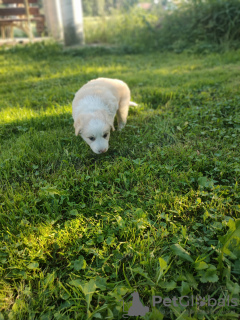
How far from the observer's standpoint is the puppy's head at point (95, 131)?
8.14ft

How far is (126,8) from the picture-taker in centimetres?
949

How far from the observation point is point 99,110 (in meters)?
2.66

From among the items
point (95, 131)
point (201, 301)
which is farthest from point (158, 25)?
point (201, 301)

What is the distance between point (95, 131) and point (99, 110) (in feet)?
1.00

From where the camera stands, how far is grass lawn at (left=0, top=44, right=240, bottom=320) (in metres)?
1.33

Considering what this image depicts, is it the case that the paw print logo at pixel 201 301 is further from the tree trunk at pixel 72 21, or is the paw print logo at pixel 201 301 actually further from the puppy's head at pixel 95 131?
the tree trunk at pixel 72 21

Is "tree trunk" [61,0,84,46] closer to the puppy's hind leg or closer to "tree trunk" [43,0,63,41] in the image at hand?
"tree trunk" [43,0,63,41]

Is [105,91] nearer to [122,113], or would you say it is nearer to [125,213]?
[122,113]

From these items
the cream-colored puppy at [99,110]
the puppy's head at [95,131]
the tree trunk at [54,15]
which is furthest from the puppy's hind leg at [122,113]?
the tree trunk at [54,15]

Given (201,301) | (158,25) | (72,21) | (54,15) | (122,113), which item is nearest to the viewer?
(201,301)

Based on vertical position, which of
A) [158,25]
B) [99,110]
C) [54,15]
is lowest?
[99,110]

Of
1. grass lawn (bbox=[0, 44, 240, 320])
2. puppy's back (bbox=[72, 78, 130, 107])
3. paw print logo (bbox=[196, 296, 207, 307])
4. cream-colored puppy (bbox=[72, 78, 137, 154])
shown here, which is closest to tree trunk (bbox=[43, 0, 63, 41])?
grass lawn (bbox=[0, 44, 240, 320])

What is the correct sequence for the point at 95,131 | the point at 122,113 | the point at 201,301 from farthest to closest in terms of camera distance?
the point at 122,113, the point at 95,131, the point at 201,301

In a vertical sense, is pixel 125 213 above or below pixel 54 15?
below
